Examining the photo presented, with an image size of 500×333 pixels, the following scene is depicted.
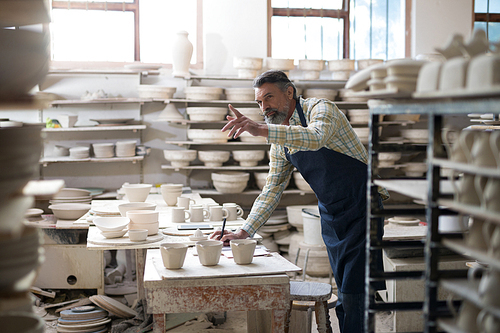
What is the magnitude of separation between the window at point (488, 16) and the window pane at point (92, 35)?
445cm

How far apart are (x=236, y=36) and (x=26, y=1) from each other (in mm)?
4697

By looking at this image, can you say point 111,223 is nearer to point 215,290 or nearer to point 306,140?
point 215,290

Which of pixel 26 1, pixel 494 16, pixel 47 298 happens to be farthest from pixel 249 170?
pixel 26 1

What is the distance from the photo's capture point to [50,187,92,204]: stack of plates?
4.97m

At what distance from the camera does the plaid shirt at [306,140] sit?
2.20 m

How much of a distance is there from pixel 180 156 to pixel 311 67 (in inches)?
73.6

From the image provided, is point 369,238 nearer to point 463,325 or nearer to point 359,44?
point 463,325

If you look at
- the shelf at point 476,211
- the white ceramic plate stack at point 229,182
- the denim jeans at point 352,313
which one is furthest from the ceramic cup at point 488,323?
the white ceramic plate stack at point 229,182

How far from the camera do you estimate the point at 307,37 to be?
6250 mm

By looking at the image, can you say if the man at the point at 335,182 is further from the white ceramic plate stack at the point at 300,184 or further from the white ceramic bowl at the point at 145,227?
the white ceramic plate stack at the point at 300,184

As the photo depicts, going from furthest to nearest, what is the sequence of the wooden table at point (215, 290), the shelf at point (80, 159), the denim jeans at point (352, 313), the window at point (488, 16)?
the window at point (488, 16)
the shelf at point (80, 159)
the denim jeans at point (352, 313)
the wooden table at point (215, 290)

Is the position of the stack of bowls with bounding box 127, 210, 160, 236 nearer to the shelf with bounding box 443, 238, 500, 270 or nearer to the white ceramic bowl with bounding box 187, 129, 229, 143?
the shelf with bounding box 443, 238, 500, 270

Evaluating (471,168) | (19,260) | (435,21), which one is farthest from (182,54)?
(471,168)

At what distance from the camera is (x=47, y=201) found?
18.7ft
